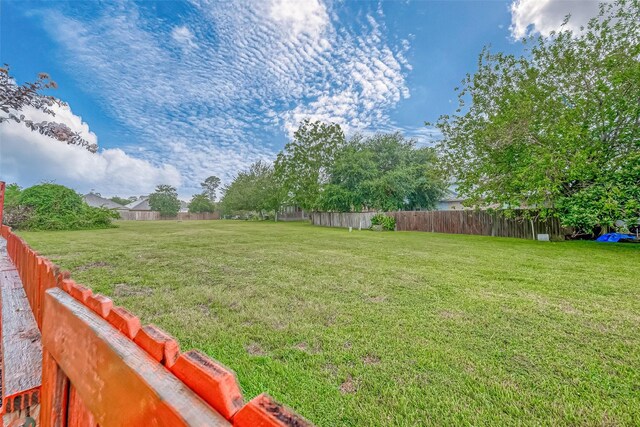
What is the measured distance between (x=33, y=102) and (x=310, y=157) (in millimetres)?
23010

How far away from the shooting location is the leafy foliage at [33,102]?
8.56 ft

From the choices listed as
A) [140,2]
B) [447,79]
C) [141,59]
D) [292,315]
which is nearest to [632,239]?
[447,79]

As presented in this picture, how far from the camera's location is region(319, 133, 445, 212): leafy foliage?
2030cm

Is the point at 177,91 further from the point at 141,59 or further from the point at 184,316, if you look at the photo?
the point at 184,316

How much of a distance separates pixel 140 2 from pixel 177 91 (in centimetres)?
759

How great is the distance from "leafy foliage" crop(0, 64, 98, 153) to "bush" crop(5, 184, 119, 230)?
17.2m

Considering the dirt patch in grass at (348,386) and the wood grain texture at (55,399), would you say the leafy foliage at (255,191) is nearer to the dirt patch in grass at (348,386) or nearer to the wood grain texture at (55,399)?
the dirt patch in grass at (348,386)

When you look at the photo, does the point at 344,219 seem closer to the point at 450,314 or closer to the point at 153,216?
the point at 450,314

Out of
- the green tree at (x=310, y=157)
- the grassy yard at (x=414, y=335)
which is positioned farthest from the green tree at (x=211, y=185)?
the grassy yard at (x=414, y=335)

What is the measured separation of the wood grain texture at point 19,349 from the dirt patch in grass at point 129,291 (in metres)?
1.89

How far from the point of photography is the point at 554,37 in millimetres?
10547

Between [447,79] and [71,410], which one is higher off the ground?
[447,79]

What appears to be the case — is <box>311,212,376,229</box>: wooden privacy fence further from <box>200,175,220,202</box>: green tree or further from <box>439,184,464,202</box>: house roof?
<box>200,175,220,202</box>: green tree

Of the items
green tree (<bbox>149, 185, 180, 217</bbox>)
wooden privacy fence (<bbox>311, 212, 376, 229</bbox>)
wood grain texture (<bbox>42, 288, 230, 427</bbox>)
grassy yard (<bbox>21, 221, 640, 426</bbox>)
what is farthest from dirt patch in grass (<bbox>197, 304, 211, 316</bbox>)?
green tree (<bbox>149, 185, 180, 217</bbox>)
